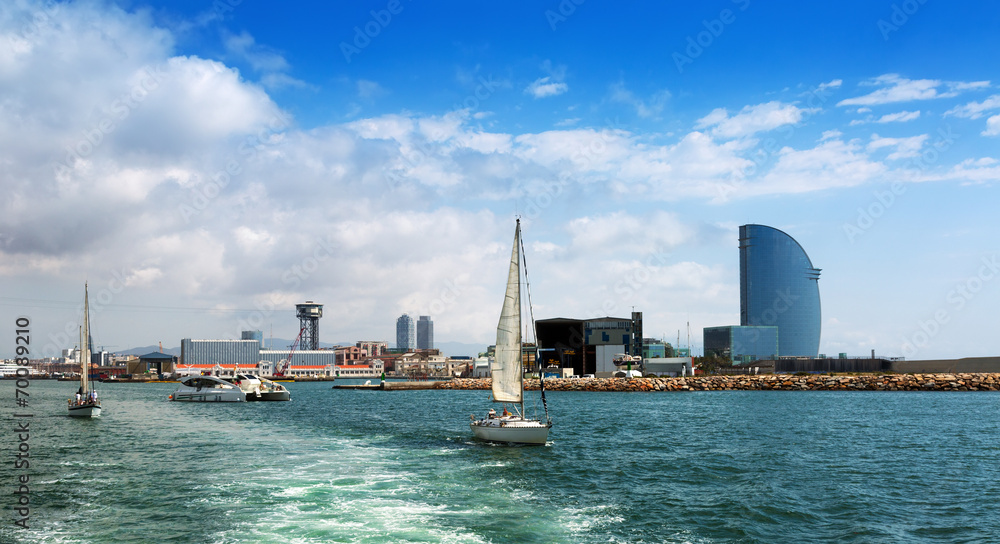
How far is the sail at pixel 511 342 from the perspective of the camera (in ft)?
159

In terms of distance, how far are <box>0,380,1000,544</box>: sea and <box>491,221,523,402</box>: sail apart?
4.26m

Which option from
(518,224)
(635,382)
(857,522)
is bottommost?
(635,382)

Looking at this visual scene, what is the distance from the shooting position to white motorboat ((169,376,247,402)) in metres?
116

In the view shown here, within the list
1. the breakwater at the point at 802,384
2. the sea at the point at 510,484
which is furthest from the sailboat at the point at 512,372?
the breakwater at the point at 802,384

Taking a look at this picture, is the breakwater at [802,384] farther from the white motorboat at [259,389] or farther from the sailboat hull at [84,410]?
the sailboat hull at [84,410]

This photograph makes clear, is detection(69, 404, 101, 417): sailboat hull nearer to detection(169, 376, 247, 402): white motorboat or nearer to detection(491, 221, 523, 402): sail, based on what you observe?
detection(169, 376, 247, 402): white motorboat

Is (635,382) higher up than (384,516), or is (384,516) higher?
(384,516)

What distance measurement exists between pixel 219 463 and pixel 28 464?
11349 mm

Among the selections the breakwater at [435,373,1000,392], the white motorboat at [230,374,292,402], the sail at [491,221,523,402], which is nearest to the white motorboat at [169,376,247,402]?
the white motorboat at [230,374,292,402]

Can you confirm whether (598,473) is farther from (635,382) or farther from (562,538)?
(635,382)

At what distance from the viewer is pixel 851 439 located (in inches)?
2124

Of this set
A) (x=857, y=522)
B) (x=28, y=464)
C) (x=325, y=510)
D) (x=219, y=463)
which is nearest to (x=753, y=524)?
(x=857, y=522)

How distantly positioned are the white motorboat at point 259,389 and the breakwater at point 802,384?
5512 centimetres

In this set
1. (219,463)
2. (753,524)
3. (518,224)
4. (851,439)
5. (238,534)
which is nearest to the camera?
(238,534)
